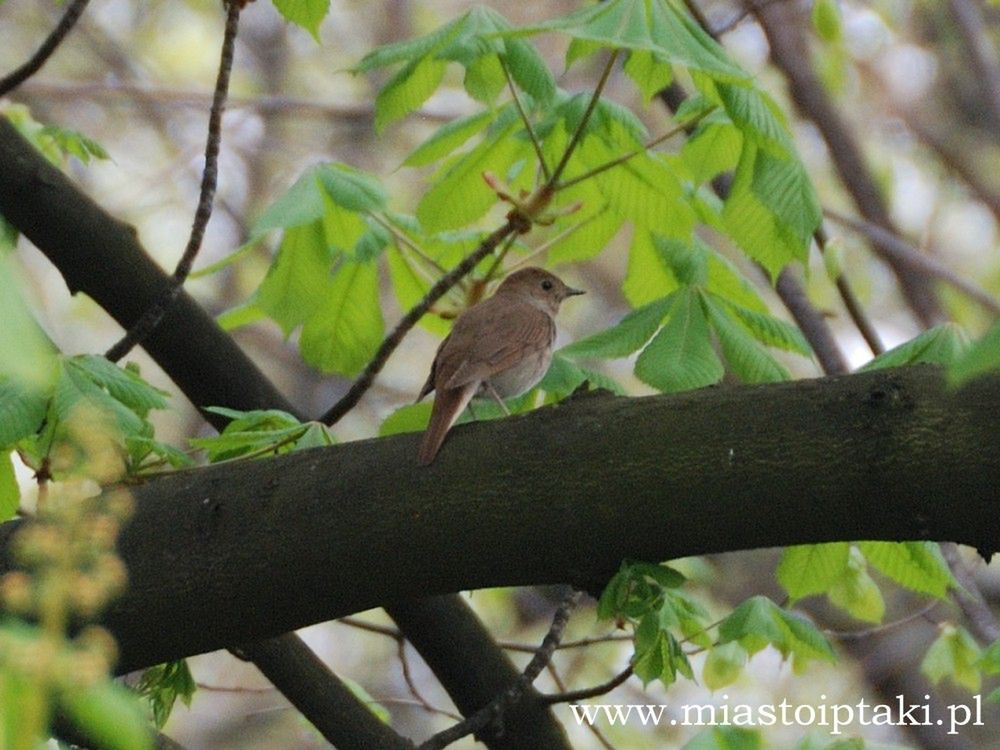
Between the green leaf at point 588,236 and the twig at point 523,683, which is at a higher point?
the green leaf at point 588,236

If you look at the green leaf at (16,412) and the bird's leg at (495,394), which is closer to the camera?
the green leaf at (16,412)

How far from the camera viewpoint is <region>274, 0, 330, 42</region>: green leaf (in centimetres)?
339

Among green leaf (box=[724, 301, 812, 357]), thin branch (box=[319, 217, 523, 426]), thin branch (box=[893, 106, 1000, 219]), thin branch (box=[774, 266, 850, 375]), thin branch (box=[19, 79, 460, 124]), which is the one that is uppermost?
thin branch (box=[19, 79, 460, 124])

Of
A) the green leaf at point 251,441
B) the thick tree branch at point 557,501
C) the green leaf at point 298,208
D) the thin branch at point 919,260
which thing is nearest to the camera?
the thick tree branch at point 557,501

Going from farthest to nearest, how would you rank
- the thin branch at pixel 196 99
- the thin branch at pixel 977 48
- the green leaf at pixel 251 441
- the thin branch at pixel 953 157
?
the thin branch at pixel 196 99 → the thin branch at pixel 953 157 → the thin branch at pixel 977 48 → the green leaf at pixel 251 441

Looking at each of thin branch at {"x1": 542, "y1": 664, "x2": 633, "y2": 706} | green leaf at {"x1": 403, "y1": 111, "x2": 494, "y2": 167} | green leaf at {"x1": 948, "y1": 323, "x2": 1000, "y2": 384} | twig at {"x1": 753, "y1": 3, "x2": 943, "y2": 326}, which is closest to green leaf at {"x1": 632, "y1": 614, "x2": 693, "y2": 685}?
thin branch at {"x1": 542, "y1": 664, "x2": 633, "y2": 706}

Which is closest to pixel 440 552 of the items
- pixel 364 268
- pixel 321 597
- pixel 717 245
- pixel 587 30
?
pixel 321 597

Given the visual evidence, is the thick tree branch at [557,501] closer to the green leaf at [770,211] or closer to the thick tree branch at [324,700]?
the green leaf at [770,211]

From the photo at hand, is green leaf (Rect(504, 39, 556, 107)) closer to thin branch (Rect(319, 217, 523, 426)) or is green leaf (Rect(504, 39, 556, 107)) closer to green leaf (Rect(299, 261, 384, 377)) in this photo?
thin branch (Rect(319, 217, 523, 426))

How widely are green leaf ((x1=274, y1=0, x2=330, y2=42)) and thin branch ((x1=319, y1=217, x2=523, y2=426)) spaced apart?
726 mm

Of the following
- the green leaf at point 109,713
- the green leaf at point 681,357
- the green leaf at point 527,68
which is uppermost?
the green leaf at point 527,68

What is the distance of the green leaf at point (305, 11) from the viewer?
3.39 m

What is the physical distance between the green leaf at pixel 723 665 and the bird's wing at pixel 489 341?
1.10 metres

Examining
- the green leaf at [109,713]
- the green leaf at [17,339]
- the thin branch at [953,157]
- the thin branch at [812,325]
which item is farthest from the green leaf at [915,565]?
the thin branch at [953,157]
